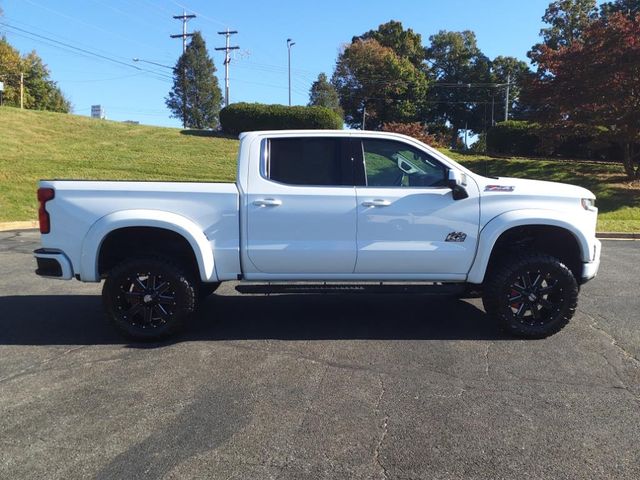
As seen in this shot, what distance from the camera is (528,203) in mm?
5324

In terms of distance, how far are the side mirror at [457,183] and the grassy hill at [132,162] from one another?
429 inches

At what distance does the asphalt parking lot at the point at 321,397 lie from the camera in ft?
10.6

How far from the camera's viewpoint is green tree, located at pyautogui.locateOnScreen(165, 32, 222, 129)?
265 ft

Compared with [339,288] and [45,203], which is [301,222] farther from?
[45,203]

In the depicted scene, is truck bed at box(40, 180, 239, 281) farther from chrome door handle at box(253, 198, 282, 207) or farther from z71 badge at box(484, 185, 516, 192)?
z71 badge at box(484, 185, 516, 192)

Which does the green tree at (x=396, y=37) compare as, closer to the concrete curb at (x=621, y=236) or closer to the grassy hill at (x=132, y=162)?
the grassy hill at (x=132, y=162)

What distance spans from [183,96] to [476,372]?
270 feet

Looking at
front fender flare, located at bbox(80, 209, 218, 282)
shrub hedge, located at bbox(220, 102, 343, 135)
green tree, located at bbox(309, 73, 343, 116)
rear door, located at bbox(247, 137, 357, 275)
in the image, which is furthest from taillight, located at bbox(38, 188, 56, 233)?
green tree, located at bbox(309, 73, 343, 116)

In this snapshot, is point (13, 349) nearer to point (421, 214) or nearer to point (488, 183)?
point (421, 214)

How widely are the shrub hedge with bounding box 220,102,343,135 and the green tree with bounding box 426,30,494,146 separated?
1622 inches

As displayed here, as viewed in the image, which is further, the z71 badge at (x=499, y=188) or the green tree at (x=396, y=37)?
the green tree at (x=396, y=37)

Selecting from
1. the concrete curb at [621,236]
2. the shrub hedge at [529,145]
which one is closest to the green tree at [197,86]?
the shrub hedge at [529,145]

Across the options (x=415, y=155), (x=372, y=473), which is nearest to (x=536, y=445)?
(x=372, y=473)

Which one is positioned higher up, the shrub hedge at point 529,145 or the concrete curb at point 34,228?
the shrub hedge at point 529,145
